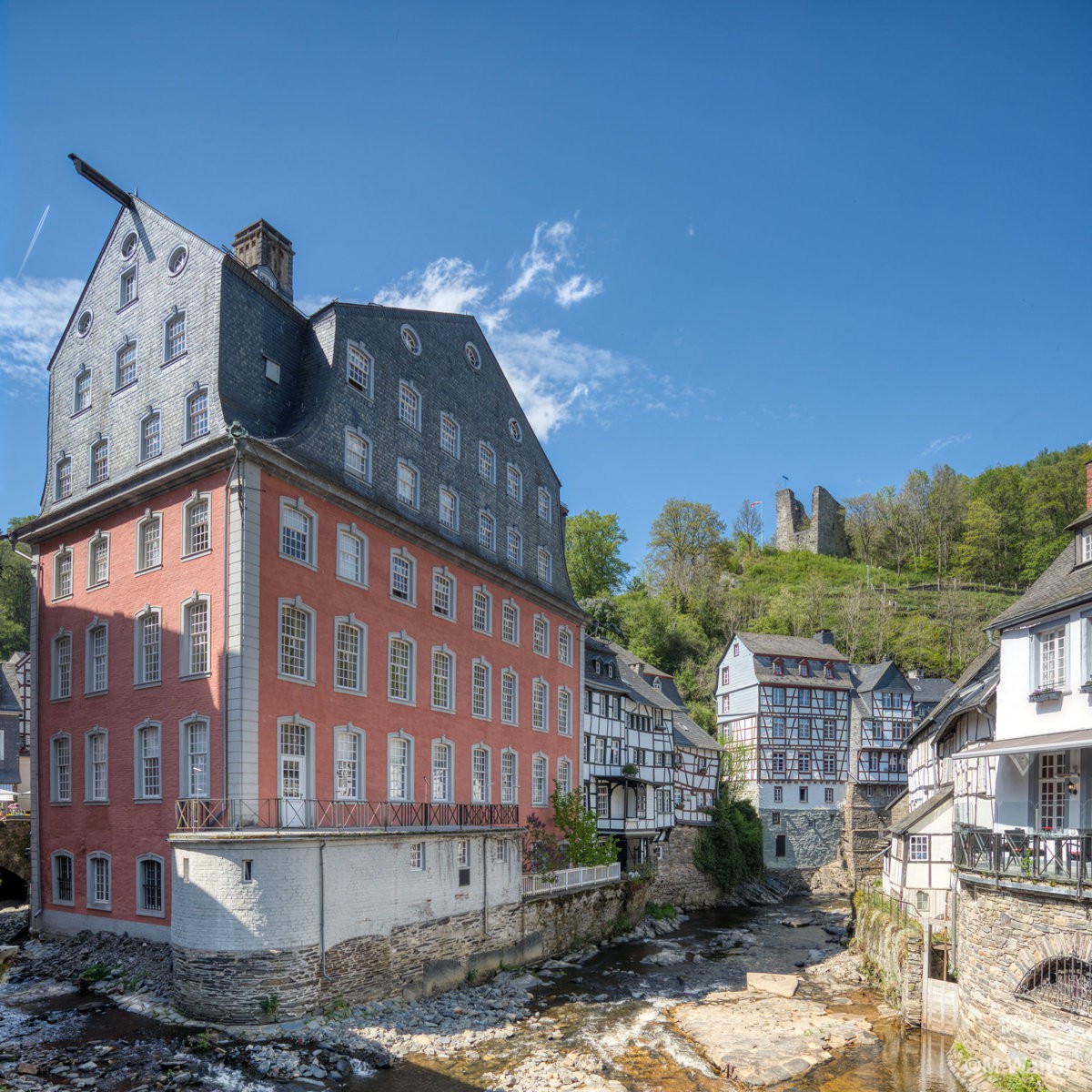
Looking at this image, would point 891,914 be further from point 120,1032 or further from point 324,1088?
point 120,1032

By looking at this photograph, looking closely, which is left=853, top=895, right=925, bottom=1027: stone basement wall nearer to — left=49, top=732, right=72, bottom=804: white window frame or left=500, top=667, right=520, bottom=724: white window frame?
left=500, top=667, right=520, bottom=724: white window frame

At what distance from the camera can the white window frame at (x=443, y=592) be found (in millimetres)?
27219

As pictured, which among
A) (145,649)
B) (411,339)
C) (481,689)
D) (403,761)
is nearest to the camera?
(145,649)

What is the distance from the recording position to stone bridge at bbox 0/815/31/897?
27.0 meters

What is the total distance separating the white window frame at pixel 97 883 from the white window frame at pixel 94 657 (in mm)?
4036

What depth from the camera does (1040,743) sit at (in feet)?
57.7

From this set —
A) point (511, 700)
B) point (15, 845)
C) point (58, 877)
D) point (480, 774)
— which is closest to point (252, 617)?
point (58, 877)

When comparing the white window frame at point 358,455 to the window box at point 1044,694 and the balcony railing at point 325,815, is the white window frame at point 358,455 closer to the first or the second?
the balcony railing at point 325,815

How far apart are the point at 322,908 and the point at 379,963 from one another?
2562 mm

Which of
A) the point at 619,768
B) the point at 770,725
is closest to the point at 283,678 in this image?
the point at 619,768

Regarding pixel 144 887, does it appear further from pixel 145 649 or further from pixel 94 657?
pixel 94 657

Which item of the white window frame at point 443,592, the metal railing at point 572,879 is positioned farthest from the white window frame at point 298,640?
the metal railing at point 572,879

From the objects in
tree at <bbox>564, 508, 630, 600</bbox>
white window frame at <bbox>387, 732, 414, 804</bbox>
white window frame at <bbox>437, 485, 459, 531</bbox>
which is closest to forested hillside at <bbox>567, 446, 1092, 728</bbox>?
tree at <bbox>564, 508, 630, 600</bbox>

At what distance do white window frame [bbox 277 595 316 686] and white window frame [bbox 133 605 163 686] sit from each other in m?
3.12
